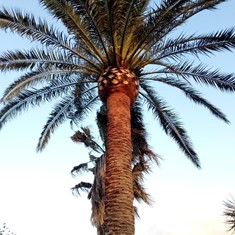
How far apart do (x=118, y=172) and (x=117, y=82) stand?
95.2 inches

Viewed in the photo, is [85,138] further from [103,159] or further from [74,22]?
[74,22]

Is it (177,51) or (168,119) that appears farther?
(168,119)

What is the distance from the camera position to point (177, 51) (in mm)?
11836

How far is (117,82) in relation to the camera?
34.4 feet

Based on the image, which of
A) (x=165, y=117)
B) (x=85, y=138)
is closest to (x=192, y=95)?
(x=165, y=117)

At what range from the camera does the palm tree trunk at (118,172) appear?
8500 mm

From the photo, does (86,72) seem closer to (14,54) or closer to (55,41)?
(55,41)

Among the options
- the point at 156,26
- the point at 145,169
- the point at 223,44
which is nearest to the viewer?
the point at 156,26

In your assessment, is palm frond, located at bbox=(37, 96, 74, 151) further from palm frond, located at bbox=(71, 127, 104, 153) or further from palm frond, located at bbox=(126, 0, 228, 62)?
palm frond, located at bbox=(126, 0, 228, 62)

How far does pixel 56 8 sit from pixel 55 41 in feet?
3.80

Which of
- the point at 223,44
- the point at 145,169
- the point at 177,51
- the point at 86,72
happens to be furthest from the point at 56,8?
the point at 145,169

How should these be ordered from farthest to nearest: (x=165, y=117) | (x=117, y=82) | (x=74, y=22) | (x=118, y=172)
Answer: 1. (x=165, y=117)
2. (x=74, y=22)
3. (x=117, y=82)
4. (x=118, y=172)

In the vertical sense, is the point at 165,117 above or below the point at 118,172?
above

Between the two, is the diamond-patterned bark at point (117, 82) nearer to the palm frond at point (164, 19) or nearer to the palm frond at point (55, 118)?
the palm frond at point (164, 19)
